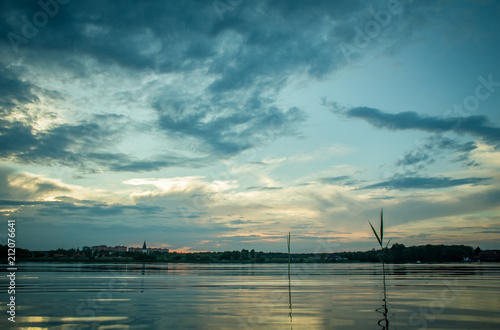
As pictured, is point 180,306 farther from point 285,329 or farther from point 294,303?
point 285,329

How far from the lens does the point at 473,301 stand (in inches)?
1187

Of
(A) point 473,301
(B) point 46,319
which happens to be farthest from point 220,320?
(A) point 473,301

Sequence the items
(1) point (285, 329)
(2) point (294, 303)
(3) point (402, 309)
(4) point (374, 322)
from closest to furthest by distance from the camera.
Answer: (1) point (285, 329), (4) point (374, 322), (3) point (402, 309), (2) point (294, 303)

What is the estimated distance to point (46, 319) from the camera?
21.3 meters

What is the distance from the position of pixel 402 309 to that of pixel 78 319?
2283cm

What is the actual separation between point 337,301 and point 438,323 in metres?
10.6

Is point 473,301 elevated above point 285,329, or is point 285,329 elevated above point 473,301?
point 285,329

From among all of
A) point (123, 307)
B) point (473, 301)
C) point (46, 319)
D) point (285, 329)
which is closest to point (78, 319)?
point (46, 319)

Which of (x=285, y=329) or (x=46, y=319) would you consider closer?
(x=285, y=329)

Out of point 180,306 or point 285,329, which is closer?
point 285,329

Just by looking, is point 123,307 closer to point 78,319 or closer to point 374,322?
point 78,319

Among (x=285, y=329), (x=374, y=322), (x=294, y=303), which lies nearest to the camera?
(x=285, y=329)

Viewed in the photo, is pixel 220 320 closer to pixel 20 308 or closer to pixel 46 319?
pixel 46 319

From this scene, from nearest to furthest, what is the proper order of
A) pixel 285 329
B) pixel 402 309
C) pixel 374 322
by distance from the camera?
1. pixel 285 329
2. pixel 374 322
3. pixel 402 309
